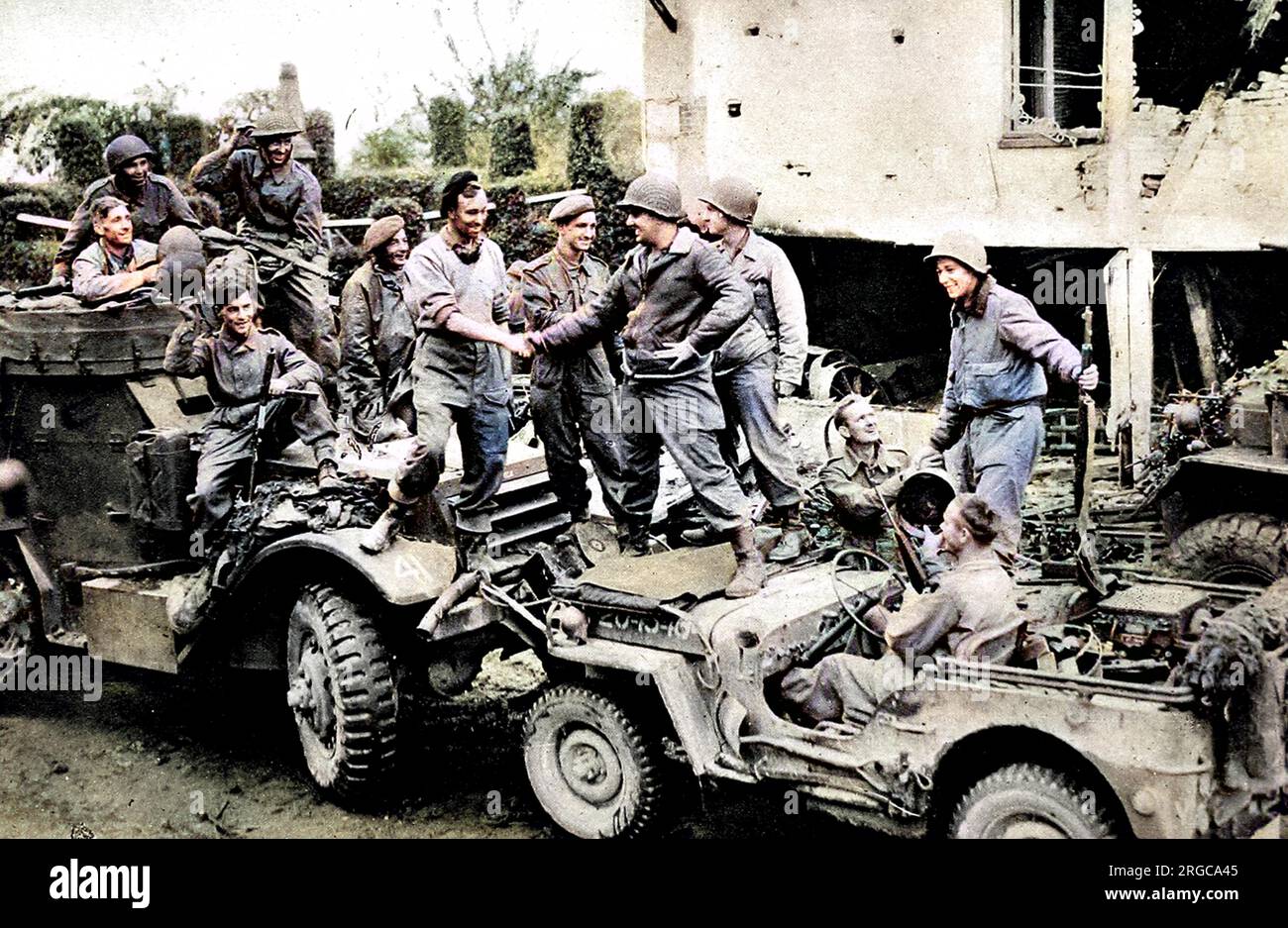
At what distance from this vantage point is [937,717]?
4496 mm

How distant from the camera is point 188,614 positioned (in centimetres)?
623

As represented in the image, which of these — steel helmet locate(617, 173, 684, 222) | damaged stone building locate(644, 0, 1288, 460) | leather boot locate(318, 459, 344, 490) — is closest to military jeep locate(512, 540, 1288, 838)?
leather boot locate(318, 459, 344, 490)

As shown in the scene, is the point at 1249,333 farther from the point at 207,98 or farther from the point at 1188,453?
the point at 207,98

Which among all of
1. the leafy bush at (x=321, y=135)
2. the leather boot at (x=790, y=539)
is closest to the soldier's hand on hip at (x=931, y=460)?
the leather boot at (x=790, y=539)

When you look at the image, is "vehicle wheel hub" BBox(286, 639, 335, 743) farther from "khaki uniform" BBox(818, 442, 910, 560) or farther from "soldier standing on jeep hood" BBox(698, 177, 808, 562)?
"khaki uniform" BBox(818, 442, 910, 560)

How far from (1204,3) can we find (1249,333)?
1.46 metres

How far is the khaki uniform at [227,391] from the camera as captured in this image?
6406 mm

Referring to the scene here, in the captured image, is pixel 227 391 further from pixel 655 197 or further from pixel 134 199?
pixel 655 197

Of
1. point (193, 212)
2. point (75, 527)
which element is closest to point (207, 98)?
point (193, 212)

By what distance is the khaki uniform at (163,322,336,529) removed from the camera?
6406 mm

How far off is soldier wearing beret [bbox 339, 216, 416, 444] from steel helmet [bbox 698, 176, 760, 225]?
6.97 feet

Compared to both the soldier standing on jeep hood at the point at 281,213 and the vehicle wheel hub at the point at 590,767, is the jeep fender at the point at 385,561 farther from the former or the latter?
the soldier standing on jeep hood at the point at 281,213

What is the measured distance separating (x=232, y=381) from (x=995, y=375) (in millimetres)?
3405

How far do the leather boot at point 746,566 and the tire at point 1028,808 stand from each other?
1.32 meters
